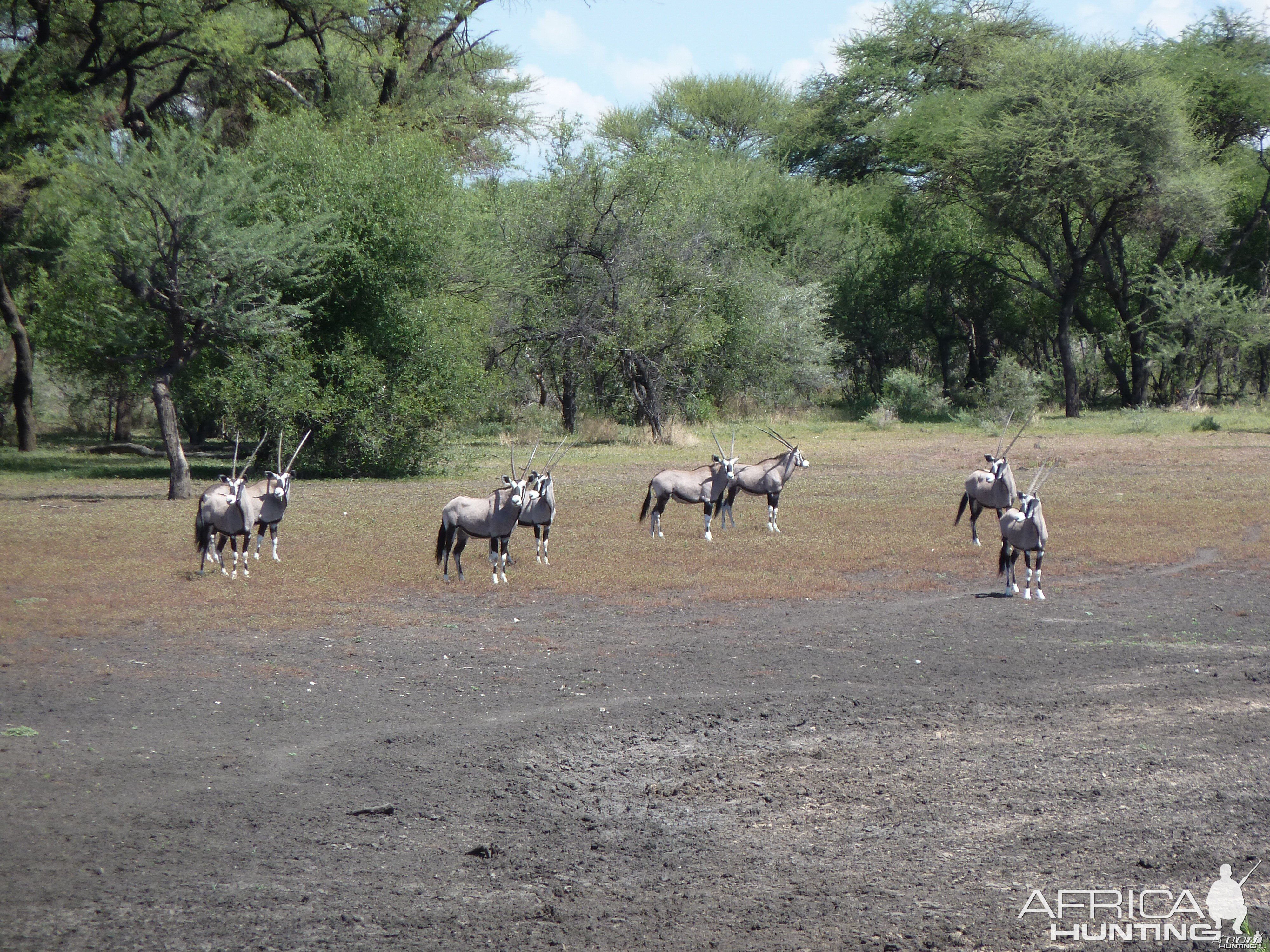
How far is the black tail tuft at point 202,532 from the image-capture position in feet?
46.3

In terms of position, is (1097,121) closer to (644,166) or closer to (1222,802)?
(644,166)

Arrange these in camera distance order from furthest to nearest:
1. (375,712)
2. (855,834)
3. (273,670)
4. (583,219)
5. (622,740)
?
(583,219) → (273,670) → (375,712) → (622,740) → (855,834)

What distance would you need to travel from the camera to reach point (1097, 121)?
4262 centimetres

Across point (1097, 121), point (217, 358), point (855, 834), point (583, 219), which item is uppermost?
point (1097, 121)

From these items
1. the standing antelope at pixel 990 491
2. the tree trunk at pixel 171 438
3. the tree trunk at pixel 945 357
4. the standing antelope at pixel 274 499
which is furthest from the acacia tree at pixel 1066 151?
A: the standing antelope at pixel 274 499

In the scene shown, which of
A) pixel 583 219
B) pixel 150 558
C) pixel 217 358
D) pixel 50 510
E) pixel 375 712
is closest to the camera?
pixel 375 712

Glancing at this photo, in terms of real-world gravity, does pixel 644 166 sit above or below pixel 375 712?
above

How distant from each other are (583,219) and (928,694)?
29350mm

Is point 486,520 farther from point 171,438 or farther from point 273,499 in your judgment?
point 171,438

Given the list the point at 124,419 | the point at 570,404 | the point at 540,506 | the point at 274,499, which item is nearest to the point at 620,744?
the point at 540,506

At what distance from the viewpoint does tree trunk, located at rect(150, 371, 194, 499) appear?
906 inches

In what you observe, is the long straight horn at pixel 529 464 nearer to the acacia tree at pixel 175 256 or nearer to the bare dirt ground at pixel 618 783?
the bare dirt ground at pixel 618 783

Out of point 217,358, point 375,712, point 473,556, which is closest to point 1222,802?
point 375,712

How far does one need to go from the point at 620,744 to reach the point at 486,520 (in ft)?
21.0
